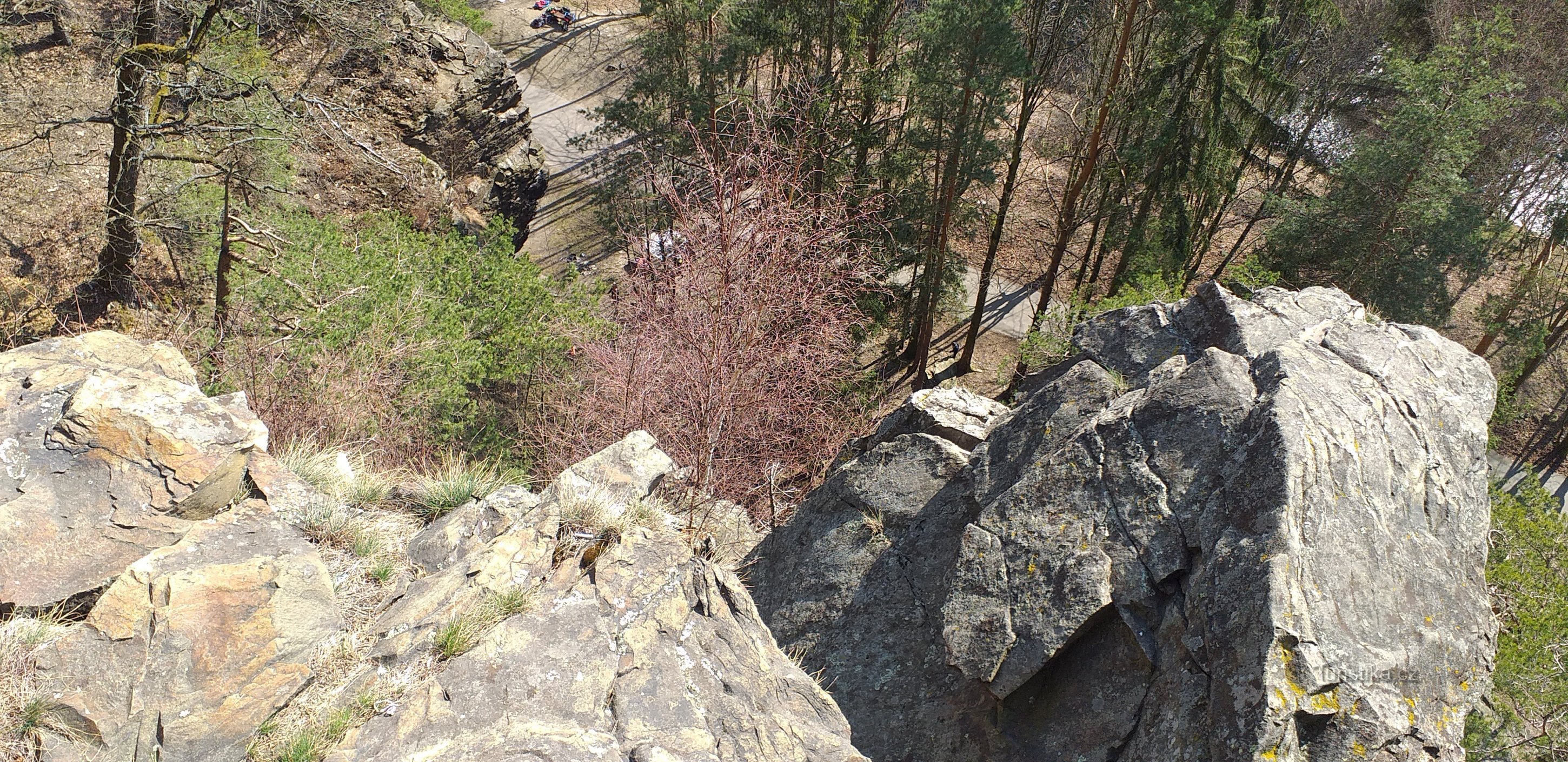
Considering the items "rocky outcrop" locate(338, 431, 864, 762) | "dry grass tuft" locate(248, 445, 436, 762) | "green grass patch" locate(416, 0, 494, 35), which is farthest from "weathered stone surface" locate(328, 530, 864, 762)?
"green grass patch" locate(416, 0, 494, 35)

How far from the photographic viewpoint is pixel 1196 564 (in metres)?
5.11

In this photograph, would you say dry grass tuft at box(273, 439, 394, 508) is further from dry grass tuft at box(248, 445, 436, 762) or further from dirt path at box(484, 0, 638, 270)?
dirt path at box(484, 0, 638, 270)

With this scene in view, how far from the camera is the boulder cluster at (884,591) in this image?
366 centimetres

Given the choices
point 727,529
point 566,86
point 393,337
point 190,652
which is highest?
point 190,652

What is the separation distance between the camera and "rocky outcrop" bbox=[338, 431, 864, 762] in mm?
3561

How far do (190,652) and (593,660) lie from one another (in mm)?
1772

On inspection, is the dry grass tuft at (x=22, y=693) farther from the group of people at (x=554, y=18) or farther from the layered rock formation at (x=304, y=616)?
the group of people at (x=554, y=18)

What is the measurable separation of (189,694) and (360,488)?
6.67ft

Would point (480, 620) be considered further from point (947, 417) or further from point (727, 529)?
point (947, 417)

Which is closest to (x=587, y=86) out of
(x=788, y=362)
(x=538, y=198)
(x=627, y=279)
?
(x=538, y=198)

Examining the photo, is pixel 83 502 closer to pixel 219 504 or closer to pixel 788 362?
pixel 219 504

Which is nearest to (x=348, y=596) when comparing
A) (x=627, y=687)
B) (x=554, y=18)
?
(x=627, y=687)

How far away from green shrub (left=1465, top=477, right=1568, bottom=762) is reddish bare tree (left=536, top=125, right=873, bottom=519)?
24.2 ft

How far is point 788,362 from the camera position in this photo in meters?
12.3
